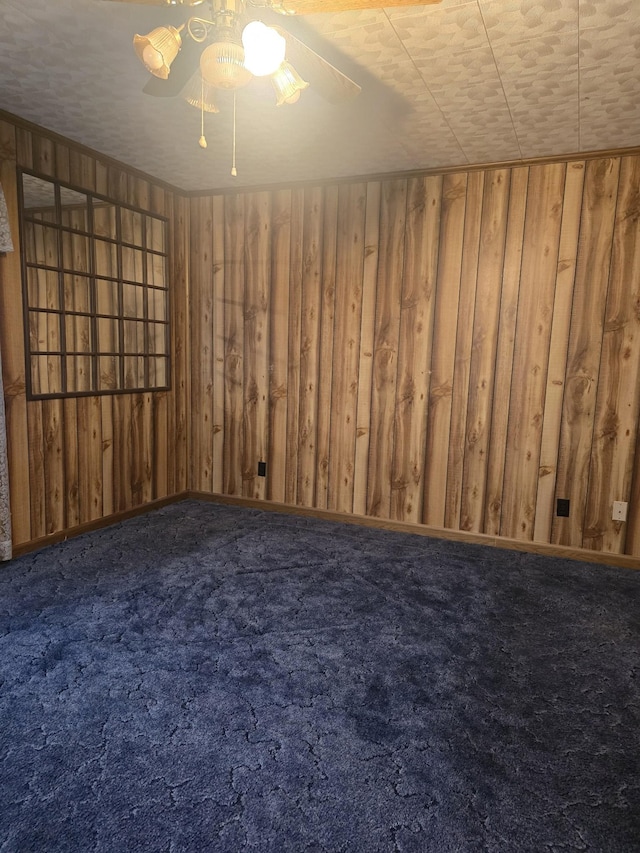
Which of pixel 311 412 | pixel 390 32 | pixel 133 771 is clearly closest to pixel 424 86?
pixel 390 32

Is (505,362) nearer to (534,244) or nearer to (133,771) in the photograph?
(534,244)

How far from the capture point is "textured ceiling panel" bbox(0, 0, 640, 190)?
1.85 metres

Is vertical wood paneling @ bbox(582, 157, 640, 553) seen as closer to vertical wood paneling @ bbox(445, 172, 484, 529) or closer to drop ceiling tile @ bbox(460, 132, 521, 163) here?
drop ceiling tile @ bbox(460, 132, 521, 163)

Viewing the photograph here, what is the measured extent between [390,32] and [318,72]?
0.34 metres

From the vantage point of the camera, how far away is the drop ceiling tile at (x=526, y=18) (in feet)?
5.77

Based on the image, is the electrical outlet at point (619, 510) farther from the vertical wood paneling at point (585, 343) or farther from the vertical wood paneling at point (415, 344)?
the vertical wood paneling at point (415, 344)

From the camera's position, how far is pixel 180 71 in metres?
1.77

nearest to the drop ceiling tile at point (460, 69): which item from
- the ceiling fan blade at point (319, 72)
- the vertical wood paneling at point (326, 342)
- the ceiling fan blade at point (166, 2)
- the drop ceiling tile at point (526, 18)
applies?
the drop ceiling tile at point (526, 18)

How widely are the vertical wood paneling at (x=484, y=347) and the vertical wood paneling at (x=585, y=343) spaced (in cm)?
44

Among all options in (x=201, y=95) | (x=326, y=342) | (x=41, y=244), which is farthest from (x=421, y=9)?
(x=41, y=244)

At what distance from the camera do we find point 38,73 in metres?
2.28

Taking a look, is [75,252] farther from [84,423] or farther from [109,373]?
[84,423]

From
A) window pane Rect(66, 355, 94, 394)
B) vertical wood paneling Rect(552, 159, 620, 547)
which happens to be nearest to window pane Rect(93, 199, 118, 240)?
window pane Rect(66, 355, 94, 394)

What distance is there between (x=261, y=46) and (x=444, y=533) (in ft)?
9.52
